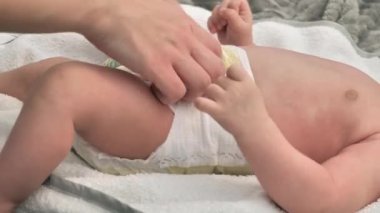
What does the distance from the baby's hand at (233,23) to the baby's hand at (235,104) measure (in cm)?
36

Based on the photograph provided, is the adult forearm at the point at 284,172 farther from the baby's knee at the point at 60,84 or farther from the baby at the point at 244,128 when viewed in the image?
the baby's knee at the point at 60,84

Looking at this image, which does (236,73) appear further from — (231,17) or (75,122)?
(231,17)

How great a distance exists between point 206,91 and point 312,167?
17 cm

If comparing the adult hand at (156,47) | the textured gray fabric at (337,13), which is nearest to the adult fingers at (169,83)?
the adult hand at (156,47)

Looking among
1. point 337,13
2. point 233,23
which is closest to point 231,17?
point 233,23

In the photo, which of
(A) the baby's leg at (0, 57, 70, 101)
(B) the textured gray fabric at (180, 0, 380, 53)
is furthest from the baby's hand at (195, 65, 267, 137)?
(B) the textured gray fabric at (180, 0, 380, 53)

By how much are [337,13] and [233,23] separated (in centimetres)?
37

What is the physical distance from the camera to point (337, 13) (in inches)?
64.6

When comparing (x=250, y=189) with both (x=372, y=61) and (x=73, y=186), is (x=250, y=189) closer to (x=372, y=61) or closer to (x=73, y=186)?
(x=73, y=186)

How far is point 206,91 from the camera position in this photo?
1.02 meters

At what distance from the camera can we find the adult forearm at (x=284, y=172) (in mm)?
1001

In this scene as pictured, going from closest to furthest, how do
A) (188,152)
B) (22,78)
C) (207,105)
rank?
(207,105), (188,152), (22,78)

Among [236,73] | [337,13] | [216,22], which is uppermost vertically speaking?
[236,73]

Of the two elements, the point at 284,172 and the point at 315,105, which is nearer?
the point at 284,172
